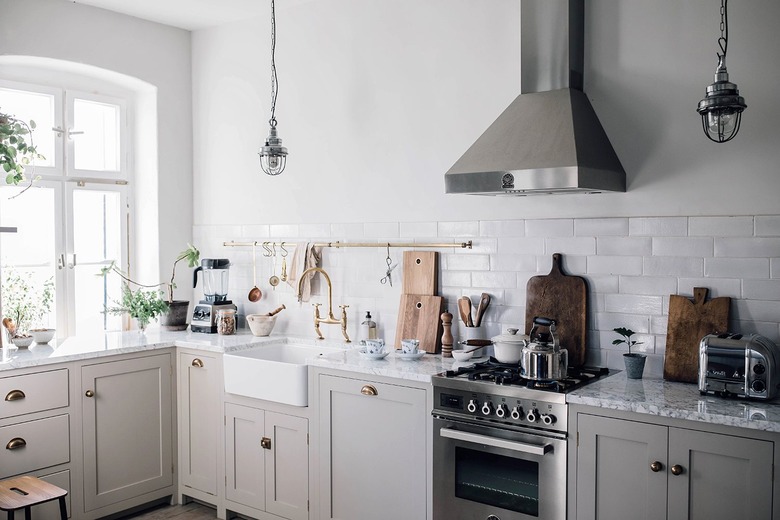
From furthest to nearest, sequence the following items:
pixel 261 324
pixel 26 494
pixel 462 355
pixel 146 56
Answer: pixel 146 56, pixel 261 324, pixel 462 355, pixel 26 494

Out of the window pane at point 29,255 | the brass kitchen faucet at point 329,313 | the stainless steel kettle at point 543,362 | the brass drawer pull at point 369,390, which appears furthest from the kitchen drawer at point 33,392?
the stainless steel kettle at point 543,362

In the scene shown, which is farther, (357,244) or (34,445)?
(357,244)

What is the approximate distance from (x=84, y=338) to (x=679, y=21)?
3.86m

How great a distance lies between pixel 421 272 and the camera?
401cm

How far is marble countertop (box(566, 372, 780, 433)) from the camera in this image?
2510 millimetres

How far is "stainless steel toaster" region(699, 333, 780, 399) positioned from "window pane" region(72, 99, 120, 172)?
13.0 feet

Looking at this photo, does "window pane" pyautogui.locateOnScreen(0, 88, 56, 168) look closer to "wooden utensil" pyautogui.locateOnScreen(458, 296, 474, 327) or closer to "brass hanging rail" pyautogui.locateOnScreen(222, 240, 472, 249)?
"brass hanging rail" pyautogui.locateOnScreen(222, 240, 472, 249)

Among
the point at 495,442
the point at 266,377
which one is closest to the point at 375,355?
the point at 266,377

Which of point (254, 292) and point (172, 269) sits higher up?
point (172, 269)

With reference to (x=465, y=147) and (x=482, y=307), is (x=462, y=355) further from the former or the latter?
(x=465, y=147)

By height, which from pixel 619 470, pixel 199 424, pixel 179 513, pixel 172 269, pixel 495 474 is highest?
pixel 172 269

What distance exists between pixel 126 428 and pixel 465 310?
2.13m

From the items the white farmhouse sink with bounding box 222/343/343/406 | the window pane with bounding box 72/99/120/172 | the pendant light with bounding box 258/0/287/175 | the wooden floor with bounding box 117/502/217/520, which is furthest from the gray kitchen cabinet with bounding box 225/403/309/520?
the window pane with bounding box 72/99/120/172

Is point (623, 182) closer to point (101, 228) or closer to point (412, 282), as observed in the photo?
point (412, 282)
